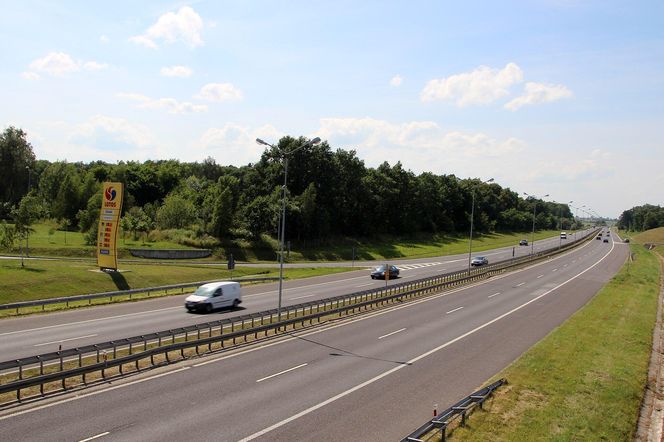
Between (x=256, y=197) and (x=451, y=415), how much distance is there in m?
76.9

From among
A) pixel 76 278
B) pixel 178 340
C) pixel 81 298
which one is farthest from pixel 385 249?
pixel 178 340

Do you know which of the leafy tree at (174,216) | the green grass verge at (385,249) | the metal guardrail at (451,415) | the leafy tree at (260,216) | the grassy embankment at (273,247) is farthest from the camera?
the green grass verge at (385,249)

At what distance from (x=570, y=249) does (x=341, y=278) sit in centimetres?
7828

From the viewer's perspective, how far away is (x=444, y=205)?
144875 mm

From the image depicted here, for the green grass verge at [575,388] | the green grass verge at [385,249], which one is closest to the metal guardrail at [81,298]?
the green grass verge at [575,388]

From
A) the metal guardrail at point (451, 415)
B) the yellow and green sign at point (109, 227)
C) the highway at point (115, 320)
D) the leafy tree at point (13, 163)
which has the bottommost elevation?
the highway at point (115, 320)

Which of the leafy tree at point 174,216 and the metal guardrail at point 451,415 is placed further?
the leafy tree at point 174,216

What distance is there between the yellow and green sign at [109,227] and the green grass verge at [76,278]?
1.31 m

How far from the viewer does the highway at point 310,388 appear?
14.6m

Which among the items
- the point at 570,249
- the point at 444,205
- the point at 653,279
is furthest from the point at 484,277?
the point at 444,205

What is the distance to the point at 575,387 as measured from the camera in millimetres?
20469

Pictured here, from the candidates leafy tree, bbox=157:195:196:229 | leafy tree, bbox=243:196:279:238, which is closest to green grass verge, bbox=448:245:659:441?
leafy tree, bbox=243:196:279:238

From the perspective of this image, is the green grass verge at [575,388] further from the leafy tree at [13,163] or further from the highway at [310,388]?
the leafy tree at [13,163]

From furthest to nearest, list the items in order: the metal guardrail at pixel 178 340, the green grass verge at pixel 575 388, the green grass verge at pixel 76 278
→ the green grass verge at pixel 76 278
the metal guardrail at pixel 178 340
the green grass verge at pixel 575 388
